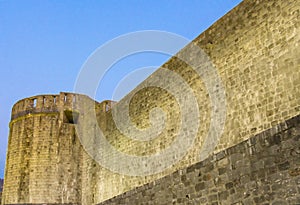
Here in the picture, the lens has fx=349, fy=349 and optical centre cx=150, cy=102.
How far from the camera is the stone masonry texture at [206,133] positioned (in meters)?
3.38

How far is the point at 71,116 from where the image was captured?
53.9 feet

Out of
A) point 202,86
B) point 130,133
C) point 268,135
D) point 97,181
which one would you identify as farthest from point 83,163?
point 268,135

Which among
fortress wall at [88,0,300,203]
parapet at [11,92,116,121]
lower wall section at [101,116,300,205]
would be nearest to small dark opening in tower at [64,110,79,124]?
parapet at [11,92,116,121]

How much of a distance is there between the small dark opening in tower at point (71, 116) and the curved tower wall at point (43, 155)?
105 millimetres

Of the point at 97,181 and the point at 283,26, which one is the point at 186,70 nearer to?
the point at 283,26

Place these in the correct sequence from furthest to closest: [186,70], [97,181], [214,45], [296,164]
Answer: [97,181] < [186,70] < [214,45] < [296,164]

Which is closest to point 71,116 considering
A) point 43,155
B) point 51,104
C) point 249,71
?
point 51,104

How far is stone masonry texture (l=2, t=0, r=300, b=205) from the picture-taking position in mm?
3385

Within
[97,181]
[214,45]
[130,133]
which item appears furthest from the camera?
[97,181]

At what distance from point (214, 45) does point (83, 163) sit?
8.91 metres

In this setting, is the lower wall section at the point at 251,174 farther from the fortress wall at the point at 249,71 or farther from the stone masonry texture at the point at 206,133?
the fortress wall at the point at 249,71

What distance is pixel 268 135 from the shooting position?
329cm

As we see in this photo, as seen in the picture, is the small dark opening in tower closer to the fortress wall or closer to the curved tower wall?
the curved tower wall

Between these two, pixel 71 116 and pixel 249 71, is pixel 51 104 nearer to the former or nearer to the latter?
pixel 71 116
